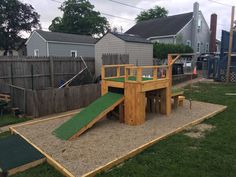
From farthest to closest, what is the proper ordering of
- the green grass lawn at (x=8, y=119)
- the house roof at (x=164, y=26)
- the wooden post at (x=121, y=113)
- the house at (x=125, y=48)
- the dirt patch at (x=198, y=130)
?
the house roof at (x=164, y=26)
the house at (x=125, y=48)
the green grass lawn at (x=8, y=119)
the wooden post at (x=121, y=113)
the dirt patch at (x=198, y=130)

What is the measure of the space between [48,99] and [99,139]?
131 inches

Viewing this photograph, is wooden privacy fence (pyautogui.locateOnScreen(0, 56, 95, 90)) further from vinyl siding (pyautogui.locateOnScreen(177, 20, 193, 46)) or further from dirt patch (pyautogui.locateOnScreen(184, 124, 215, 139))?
vinyl siding (pyautogui.locateOnScreen(177, 20, 193, 46))

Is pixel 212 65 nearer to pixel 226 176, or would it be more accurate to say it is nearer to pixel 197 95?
pixel 197 95

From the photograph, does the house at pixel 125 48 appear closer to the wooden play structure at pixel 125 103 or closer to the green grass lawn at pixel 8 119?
the wooden play structure at pixel 125 103

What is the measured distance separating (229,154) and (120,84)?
3.28m

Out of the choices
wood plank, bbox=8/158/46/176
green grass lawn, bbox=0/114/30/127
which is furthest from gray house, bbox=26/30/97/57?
wood plank, bbox=8/158/46/176

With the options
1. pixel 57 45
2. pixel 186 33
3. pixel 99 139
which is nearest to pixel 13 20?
pixel 57 45

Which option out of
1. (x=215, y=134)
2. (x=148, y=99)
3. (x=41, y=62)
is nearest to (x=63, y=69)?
(x=41, y=62)

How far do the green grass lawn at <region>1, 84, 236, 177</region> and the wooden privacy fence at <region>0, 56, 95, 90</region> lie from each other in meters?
6.73

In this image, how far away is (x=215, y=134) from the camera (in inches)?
198

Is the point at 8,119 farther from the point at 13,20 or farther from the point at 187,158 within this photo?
the point at 13,20

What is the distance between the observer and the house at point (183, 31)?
944 inches

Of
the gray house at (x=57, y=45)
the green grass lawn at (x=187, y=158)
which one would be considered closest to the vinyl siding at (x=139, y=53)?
the green grass lawn at (x=187, y=158)

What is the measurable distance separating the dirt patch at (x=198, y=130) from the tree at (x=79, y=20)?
3869 centimetres
